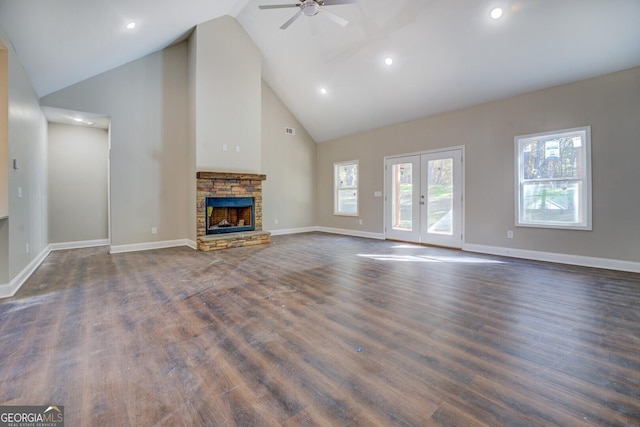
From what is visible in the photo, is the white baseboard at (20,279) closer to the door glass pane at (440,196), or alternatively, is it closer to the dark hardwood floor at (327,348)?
the dark hardwood floor at (327,348)

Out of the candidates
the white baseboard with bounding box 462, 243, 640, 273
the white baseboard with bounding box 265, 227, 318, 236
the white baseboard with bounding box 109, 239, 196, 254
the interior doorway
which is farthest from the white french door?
the interior doorway

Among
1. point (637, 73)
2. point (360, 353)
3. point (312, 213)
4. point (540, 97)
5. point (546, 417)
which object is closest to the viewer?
point (546, 417)

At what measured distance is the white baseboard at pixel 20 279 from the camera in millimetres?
3027

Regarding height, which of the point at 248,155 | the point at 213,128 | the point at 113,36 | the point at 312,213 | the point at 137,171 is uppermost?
the point at 113,36

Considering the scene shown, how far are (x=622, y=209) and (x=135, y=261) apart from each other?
727cm

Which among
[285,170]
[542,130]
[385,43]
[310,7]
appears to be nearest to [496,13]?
[385,43]

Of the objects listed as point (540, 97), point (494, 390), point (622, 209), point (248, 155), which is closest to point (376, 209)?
point (248, 155)

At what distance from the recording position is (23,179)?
12.0 feet

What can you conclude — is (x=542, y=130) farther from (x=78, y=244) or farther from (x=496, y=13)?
(x=78, y=244)

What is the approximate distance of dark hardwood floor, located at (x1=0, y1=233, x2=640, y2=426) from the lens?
142cm

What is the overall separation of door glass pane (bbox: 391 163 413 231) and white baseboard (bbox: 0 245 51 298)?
6343 millimetres

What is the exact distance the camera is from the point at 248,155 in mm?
6430

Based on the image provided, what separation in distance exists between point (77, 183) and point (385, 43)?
660cm

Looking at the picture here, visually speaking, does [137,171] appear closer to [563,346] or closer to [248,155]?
[248,155]
